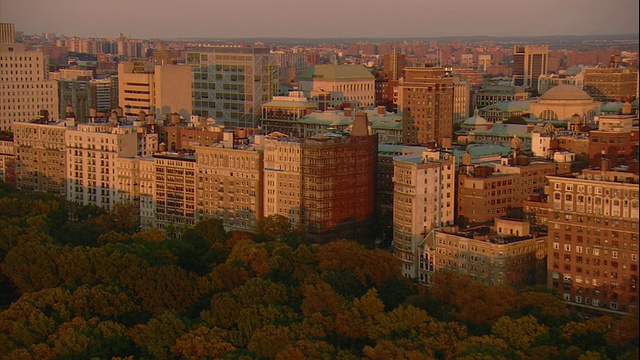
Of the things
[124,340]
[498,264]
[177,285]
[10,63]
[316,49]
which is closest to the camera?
[124,340]

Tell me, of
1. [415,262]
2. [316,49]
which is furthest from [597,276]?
[316,49]

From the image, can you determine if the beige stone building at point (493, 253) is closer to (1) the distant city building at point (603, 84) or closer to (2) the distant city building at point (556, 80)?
(1) the distant city building at point (603, 84)

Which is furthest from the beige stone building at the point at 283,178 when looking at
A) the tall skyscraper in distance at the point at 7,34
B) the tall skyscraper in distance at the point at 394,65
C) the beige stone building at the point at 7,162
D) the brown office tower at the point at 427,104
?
the tall skyscraper in distance at the point at 394,65

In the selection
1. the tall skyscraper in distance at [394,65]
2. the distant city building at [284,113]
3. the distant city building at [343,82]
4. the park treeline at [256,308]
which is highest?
the tall skyscraper in distance at [394,65]

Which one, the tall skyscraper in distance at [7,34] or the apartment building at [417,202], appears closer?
the apartment building at [417,202]

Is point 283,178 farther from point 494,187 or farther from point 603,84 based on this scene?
point 603,84

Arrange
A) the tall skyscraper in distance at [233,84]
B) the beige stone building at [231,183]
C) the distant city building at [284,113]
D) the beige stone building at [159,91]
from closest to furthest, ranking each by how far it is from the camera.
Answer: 1. the beige stone building at [231,183]
2. the distant city building at [284,113]
3. the tall skyscraper in distance at [233,84]
4. the beige stone building at [159,91]

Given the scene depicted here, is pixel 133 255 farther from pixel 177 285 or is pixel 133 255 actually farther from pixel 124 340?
pixel 124 340

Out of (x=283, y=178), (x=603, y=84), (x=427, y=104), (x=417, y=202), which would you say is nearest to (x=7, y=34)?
(x=427, y=104)
